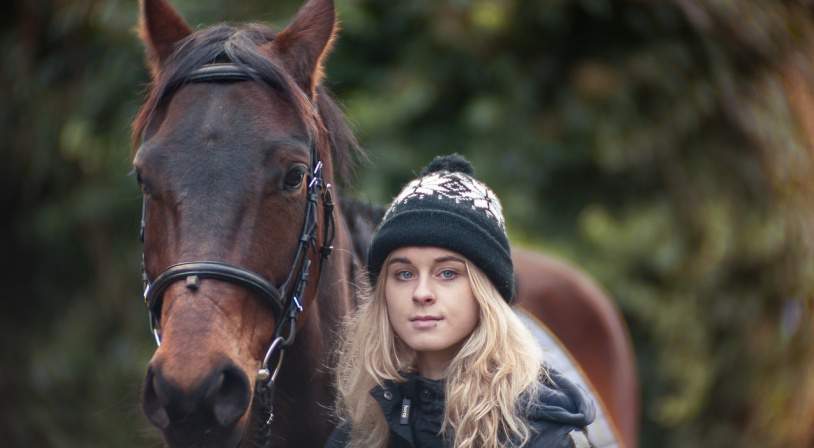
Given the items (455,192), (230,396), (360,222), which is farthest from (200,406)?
(360,222)

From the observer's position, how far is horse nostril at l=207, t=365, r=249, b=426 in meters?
2.04

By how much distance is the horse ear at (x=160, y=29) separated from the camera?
2527 millimetres

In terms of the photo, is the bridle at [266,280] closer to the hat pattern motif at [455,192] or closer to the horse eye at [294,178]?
the horse eye at [294,178]

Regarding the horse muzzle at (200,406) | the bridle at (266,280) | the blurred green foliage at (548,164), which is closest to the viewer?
the horse muzzle at (200,406)

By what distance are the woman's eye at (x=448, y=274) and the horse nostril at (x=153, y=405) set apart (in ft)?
2.23

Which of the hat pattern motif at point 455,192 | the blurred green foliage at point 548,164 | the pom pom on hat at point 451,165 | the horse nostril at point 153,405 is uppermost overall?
the blurred green foliage at point 548,164

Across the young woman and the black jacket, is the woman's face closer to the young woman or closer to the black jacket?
the young woman

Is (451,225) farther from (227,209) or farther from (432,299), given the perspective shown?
(227,209)

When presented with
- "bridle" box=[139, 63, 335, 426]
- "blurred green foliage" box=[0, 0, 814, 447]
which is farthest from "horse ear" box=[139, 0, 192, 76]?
"blurred green foliage" box=[0, 0, 814, 447]

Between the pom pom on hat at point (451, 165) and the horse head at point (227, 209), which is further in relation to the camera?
the pom pom on hat at point (451, 165)

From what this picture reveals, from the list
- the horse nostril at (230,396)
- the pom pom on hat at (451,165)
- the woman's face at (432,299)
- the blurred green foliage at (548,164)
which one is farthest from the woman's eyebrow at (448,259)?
the blurred green foliage at (548,164)

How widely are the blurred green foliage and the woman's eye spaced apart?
115 inches

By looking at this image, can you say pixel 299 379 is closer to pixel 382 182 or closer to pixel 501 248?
pixel 501 248

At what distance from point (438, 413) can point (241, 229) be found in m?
0.61
